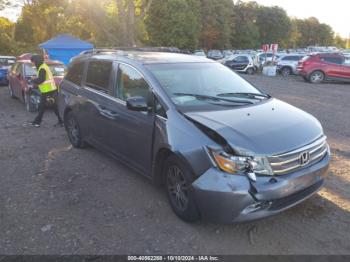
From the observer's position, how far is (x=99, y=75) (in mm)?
5348

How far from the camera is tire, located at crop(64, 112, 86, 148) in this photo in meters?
6.13

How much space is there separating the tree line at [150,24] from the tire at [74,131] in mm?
18382

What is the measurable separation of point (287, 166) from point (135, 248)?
164 cm

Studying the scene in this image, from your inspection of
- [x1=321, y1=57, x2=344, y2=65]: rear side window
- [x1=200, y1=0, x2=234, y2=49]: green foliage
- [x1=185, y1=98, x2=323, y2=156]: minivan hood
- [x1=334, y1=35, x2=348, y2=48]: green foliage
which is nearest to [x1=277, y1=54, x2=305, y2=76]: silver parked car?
[x1=321, y1=57, x2=344, y2=65]: rear side window

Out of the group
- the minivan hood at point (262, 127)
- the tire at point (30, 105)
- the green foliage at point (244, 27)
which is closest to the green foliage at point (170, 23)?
the green foliage at point (244, 27)

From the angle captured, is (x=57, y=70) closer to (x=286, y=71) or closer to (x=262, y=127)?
(x=262, y=127)

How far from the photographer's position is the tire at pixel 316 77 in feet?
64.1

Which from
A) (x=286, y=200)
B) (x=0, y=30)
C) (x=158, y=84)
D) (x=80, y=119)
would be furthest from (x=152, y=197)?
(x=0, y=30)

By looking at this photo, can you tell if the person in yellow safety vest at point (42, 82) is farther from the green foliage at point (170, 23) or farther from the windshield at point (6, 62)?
the green foliage at point (170, 23)

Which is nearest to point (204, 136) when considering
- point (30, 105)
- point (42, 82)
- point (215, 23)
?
point (42, 82)

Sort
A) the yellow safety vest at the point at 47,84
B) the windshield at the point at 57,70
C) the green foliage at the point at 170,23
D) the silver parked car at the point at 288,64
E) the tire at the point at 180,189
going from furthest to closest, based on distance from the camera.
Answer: the green foliage at the point at 170,23
the silver parked car at the point at 288,64
the windshield at the point at 57,70
the yellow safety vest at the point at 47,84
the tire at the point at 180,189

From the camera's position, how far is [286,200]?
133 inches

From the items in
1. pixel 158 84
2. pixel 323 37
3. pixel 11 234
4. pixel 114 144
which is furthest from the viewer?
pixel 323 37

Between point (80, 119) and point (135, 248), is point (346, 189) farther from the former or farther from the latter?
point (80, 119)
